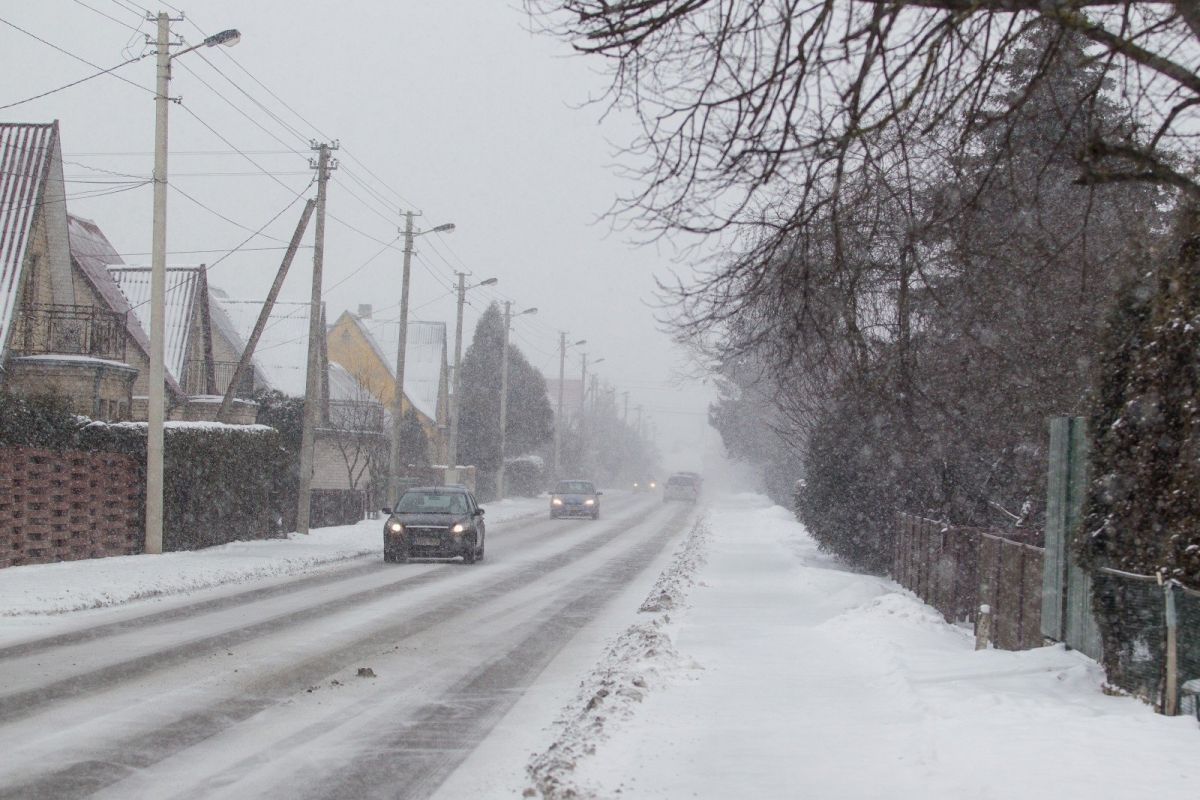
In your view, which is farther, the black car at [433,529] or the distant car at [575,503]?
the distant car at [575,503]

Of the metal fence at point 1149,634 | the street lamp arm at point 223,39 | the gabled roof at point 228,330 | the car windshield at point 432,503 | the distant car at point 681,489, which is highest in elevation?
the street lamp arm at point 223,39

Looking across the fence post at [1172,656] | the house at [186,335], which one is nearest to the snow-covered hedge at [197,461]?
the house at [186,335]

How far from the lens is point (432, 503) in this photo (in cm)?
2498

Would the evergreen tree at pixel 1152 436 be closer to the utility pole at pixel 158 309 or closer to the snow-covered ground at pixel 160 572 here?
the snow-covered ground at pixel 160 572

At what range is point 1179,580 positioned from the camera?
7355 mm

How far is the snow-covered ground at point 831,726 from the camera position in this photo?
20.4 feet

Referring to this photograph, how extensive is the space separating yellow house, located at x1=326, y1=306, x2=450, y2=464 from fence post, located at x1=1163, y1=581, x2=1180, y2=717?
2313 inches

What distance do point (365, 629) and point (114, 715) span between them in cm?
530

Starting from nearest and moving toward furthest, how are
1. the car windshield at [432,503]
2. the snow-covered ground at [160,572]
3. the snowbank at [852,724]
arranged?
the snowbank at [852,724]
the snow-covered ground at [160,572]
the car windshield at [432,503]

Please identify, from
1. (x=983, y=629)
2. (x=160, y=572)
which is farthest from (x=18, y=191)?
(x=983, y=629)

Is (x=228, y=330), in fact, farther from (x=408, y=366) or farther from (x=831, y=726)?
(x=831, y=726)

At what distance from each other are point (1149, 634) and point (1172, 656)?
436 millimetres

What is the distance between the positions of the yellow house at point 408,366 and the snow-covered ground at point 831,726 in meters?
54.6

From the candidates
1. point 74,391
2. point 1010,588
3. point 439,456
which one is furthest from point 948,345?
point 439,456
